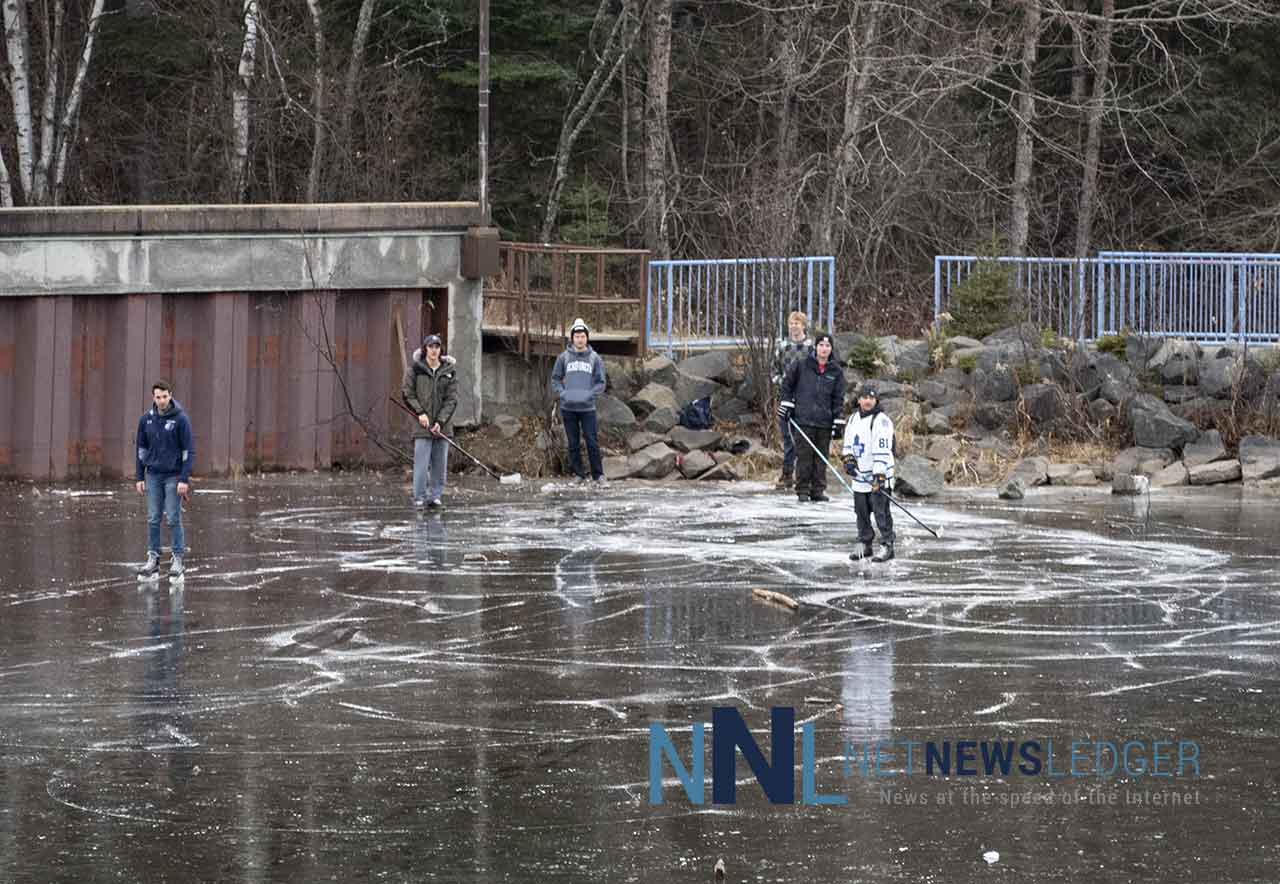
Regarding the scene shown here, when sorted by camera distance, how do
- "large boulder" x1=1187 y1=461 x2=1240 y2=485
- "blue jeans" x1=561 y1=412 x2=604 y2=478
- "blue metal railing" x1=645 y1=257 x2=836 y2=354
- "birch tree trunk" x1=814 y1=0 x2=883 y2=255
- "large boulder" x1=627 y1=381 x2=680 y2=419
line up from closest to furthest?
"blue jeans" x1=561 y1=412 x2=604 y2=478 → "large boulder" x1=1187 y1=461 x2=1240 y2=485 → "large boulder" x1=627 y1=381 x2=680 y2=419 → "blue metal railing" x1=645 y1=257 x2=836 y2=354 → "birch tree trunk" x1=814 y1=0 x2=883 y2=255

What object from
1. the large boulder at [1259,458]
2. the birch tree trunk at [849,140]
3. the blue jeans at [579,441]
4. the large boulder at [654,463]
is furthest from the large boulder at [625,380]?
the birch tree trunk at [849,140]

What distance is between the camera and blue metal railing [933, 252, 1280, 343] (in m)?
27.3

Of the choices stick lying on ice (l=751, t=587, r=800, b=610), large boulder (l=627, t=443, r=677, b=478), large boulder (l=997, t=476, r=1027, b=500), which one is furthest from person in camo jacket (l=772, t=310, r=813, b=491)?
stick lying on ice (l=751, t=587, r=800, b=610)

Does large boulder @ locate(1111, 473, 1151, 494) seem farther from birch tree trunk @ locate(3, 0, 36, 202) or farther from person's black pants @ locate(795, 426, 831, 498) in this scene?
birch tree trunk @ locate(3, 0, 36, 202)

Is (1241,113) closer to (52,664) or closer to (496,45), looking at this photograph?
(496,45)

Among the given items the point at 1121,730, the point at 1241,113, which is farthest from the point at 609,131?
the point at 1121,730

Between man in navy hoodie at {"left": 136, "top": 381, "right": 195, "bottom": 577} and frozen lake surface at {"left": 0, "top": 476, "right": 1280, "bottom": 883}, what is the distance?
1.00ft

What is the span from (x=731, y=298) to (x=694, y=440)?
3.65m

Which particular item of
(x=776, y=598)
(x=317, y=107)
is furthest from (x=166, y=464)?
(x=317, y=107)

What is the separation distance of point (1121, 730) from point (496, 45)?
30411mm

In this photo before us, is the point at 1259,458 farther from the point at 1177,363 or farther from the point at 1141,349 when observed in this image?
the point at 1141,349

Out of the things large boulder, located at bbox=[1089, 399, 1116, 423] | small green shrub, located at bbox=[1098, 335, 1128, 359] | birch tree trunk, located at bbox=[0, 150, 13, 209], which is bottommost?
large boulder, located at bbox=[1089, 399, 1116, 423]

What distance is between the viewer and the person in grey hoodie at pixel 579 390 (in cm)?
2228

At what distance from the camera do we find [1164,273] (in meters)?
27.5
